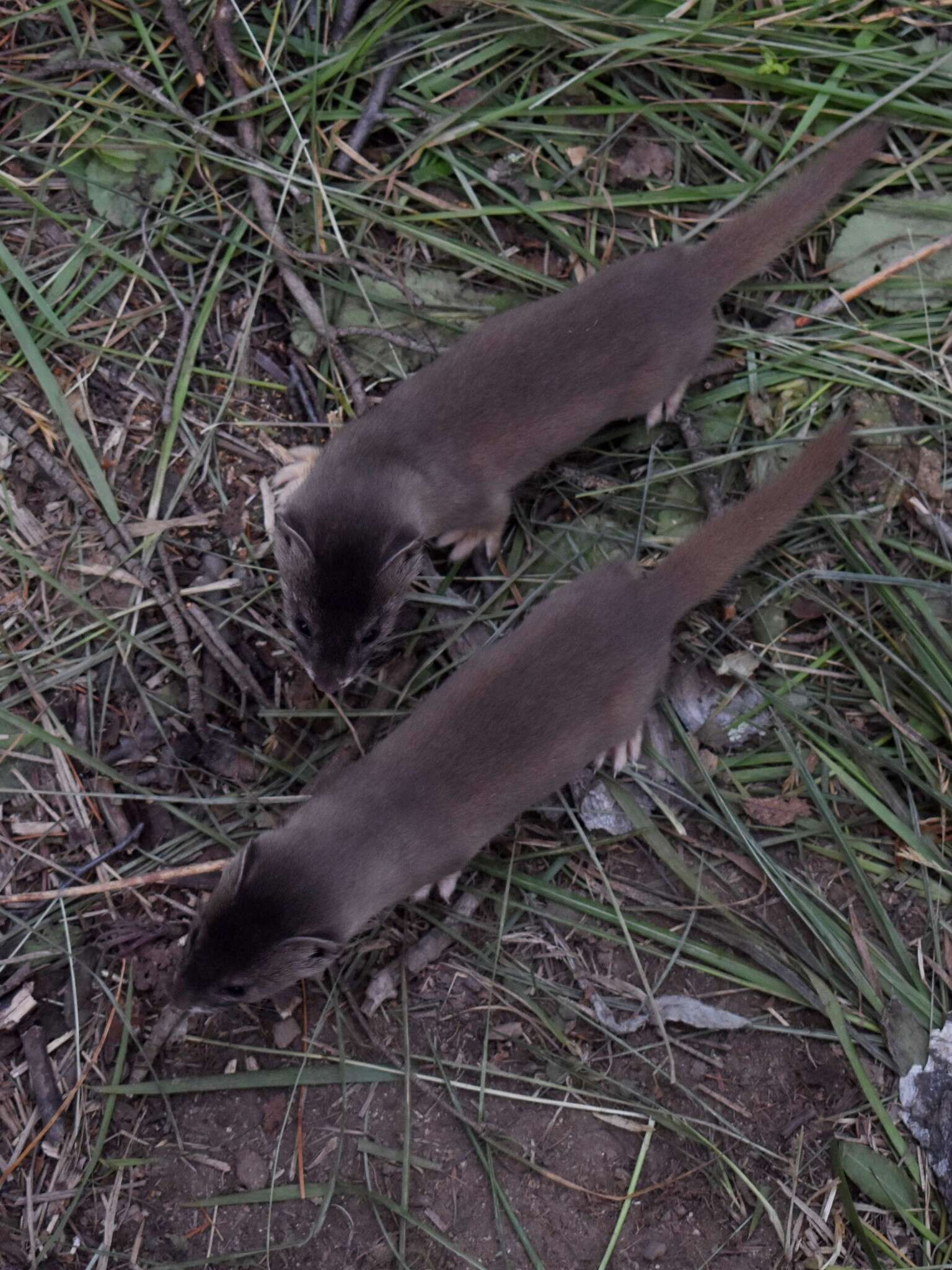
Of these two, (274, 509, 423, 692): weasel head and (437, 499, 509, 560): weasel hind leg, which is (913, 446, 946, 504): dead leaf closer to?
(437, 499, 509, 560): weasel hind leg

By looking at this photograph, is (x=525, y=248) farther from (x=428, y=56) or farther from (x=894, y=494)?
(x=894, y=494)

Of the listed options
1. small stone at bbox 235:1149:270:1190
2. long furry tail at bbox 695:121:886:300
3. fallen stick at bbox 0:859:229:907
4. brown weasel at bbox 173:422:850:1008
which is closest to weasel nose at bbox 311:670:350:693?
brown weasel at bbox 173:422:850:1008

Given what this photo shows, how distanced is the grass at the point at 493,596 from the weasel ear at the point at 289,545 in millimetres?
370

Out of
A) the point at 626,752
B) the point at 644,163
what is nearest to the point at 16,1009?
the point at 626,752

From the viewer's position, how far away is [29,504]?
4656mm

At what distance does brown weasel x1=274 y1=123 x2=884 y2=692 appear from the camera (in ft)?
13.7

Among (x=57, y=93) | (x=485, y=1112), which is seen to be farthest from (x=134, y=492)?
(x=485, y=1112)

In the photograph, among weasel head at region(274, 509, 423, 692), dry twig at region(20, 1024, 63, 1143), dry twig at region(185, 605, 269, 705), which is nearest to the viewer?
weasel head at region(274, 509, 423, 692)

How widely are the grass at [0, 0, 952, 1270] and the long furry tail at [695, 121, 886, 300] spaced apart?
10.0 inches

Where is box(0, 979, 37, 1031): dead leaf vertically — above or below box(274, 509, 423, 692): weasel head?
below

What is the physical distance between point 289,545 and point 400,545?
42 cm

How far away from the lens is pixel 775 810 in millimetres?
4551

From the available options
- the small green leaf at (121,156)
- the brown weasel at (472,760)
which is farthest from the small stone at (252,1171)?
the small green leaf at (121,156)

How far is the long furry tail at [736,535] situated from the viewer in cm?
433
